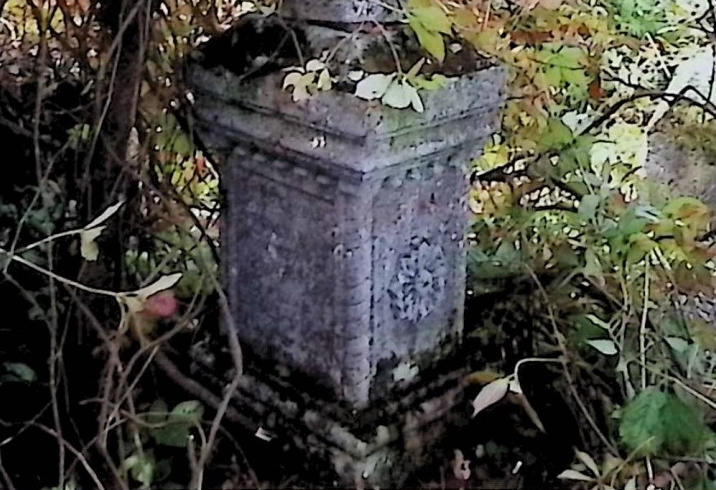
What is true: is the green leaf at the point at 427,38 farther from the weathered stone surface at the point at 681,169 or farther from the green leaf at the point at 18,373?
the weathered stone surface at the point at 681,169

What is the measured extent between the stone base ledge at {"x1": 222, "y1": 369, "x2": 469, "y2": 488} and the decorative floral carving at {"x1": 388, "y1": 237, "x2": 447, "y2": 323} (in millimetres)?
135

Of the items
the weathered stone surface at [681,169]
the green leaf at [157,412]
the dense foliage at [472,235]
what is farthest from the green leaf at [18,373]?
the weathered stone surface at [681,169]

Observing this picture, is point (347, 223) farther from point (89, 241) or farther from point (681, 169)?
point (681, 169)

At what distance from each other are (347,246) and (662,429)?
0.53m

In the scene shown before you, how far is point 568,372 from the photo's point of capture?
5.84 ft

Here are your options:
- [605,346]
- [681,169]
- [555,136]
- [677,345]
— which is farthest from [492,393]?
[681,169]

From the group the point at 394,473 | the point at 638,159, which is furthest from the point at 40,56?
the point at 638,159

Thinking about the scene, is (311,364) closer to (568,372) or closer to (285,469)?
(285,469)

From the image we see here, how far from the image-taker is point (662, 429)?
1470 millimetres

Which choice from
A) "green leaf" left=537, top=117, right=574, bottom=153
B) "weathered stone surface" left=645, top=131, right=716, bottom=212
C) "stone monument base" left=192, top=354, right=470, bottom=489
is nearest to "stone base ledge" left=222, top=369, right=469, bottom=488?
"stone monument base" left=192, top=354, right=470, bottom=489

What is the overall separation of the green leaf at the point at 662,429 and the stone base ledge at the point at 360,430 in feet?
1.14

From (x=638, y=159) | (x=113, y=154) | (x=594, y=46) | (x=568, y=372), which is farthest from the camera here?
(x=638, y=159)

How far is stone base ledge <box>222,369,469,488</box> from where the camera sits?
162 cm

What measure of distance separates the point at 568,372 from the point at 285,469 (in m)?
0.51
